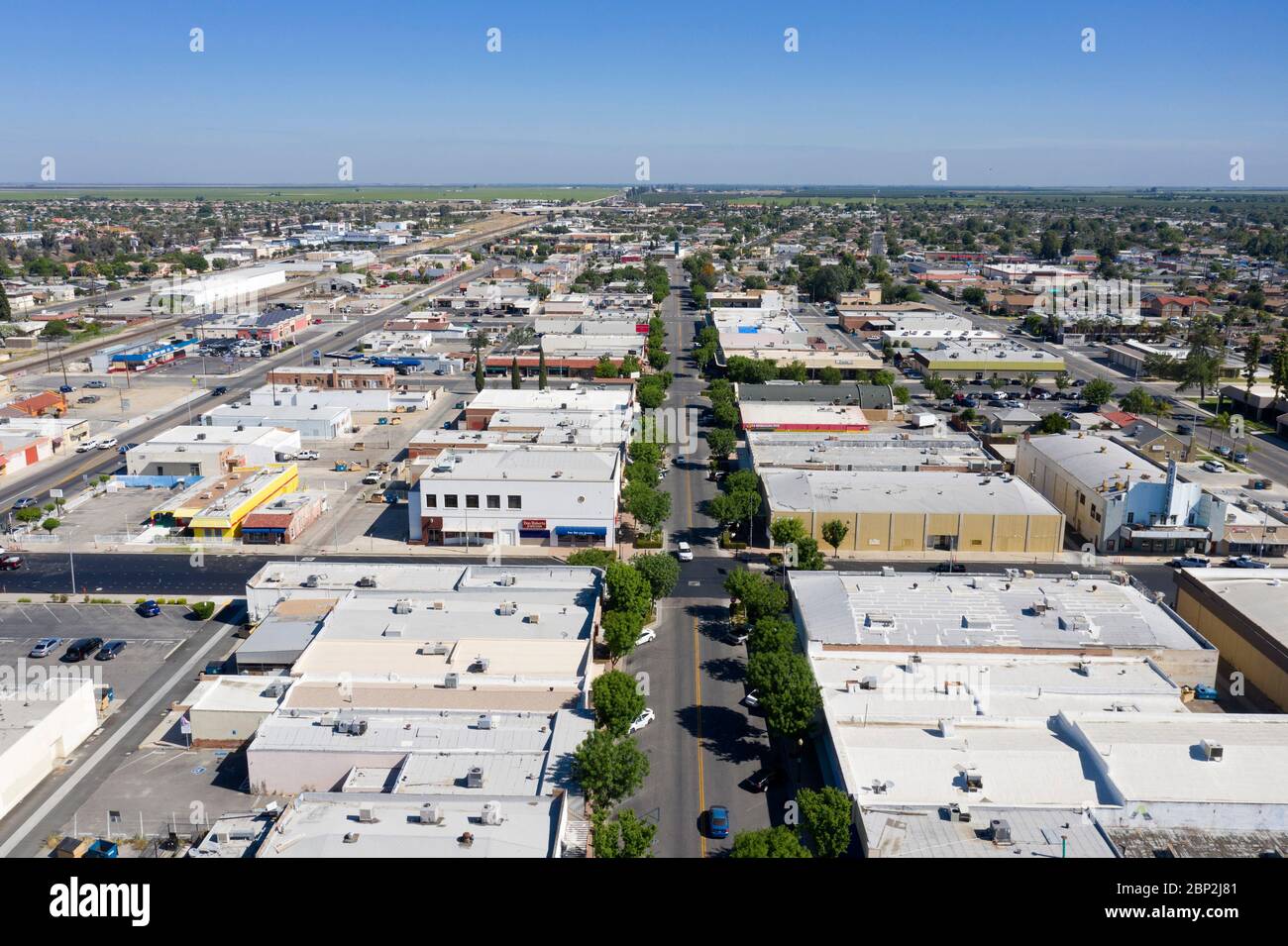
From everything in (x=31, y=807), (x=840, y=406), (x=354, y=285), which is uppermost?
(x=354, y=285)

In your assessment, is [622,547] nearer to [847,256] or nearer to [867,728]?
[867,728]

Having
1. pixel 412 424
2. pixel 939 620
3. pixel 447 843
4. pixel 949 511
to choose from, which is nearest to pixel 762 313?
pixel 412 424

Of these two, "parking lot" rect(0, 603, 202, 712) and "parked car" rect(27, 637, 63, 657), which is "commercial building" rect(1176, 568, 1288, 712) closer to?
"parking lot" rect(0, 603, 202, 712)

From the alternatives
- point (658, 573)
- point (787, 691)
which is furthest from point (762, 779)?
point (658, 573)

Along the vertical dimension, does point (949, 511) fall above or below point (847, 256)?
below

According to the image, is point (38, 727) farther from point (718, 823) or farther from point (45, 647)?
point (718, 823)

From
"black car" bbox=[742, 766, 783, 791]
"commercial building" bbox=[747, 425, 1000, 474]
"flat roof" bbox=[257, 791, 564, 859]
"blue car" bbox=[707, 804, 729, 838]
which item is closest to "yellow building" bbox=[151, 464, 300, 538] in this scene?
"commercial building" bbox=[747, 425, 1000, 474]

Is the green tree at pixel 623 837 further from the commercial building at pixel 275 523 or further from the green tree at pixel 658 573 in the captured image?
the commercial building at pixel 275 523
